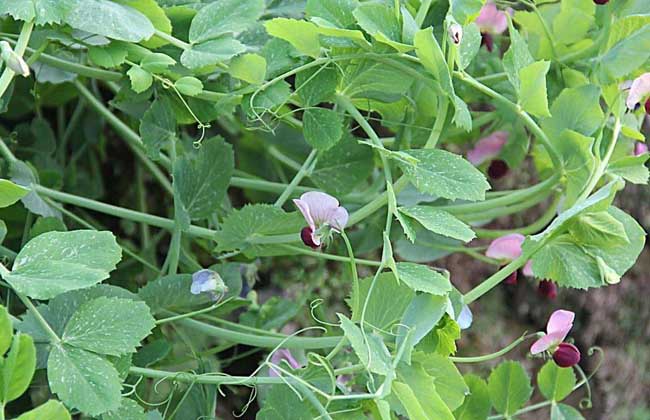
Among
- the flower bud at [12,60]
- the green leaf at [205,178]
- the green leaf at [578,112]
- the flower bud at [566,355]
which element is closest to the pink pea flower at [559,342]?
the flower bud at [566,355]

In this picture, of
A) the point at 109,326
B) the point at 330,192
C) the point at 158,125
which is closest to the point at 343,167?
the point at 330,192

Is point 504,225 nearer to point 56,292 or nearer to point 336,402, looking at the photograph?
point 336,402

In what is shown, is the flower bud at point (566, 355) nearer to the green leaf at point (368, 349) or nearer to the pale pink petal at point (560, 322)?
the pale pink petal at point (560, 322)

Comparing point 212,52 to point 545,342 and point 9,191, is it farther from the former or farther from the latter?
point 545,342

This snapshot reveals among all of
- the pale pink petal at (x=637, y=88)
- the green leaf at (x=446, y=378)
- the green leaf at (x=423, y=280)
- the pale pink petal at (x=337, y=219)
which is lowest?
the green leaf at (x=446, y=378)

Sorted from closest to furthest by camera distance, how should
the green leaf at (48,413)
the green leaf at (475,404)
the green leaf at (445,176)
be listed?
the green leaf at (48,413) < the green leaf at (445,176) < the green leaf at (475,404)

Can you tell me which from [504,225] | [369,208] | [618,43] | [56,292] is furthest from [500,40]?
[504,225]
